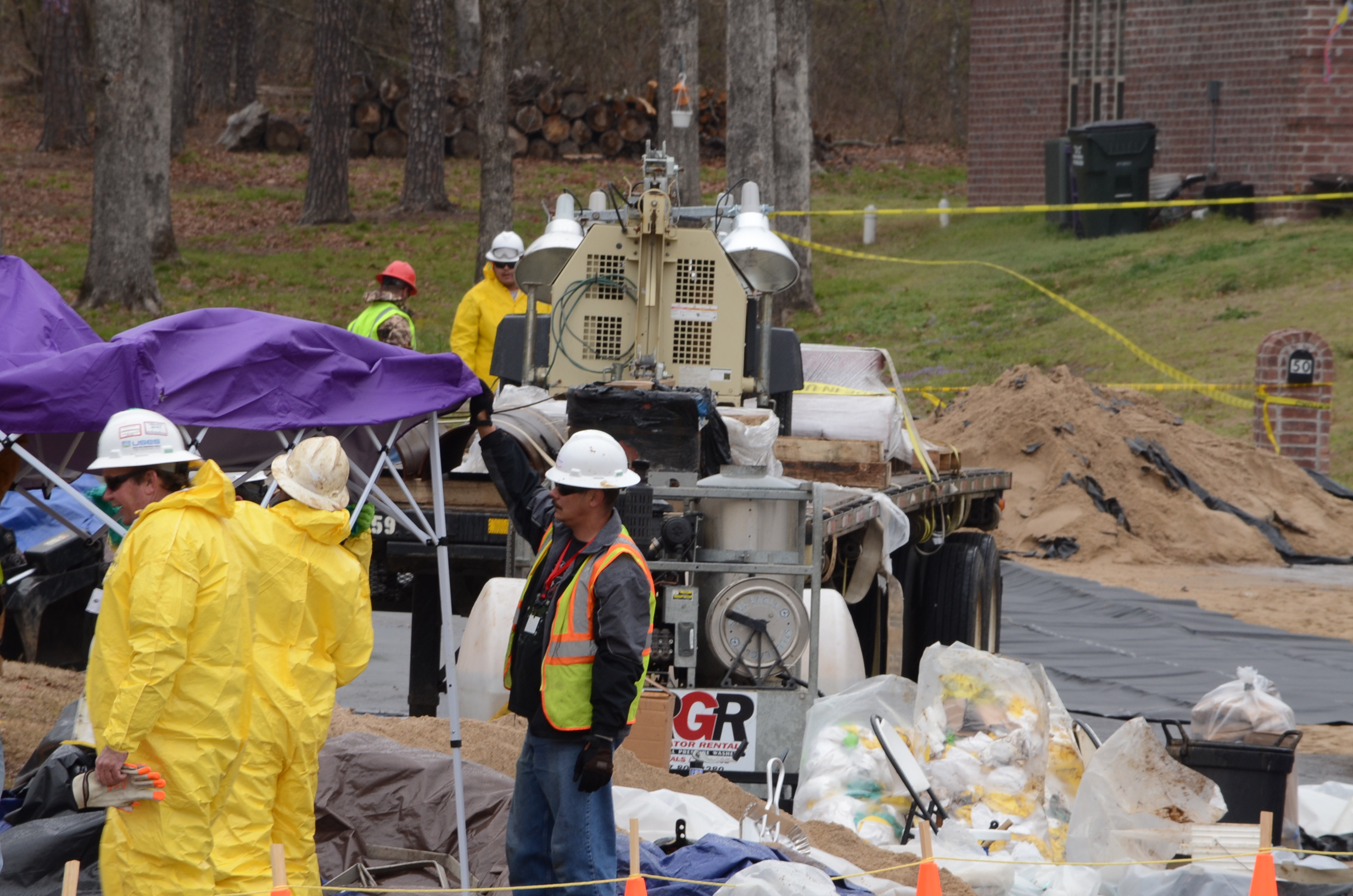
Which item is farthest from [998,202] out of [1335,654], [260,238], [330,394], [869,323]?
[330,394]

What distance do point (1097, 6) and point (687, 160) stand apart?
10628 millimetres

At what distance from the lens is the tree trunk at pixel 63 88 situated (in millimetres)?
31938

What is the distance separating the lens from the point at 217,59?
38531mm

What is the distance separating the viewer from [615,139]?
33938 mm

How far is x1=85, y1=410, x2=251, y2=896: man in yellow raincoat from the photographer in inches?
173

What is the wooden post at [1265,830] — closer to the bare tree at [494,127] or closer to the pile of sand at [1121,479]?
the pile of sand at [1121,479]

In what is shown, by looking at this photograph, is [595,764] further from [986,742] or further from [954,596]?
[954,596]

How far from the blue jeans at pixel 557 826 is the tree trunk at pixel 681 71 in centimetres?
1768

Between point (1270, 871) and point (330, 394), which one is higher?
point (330, 394)

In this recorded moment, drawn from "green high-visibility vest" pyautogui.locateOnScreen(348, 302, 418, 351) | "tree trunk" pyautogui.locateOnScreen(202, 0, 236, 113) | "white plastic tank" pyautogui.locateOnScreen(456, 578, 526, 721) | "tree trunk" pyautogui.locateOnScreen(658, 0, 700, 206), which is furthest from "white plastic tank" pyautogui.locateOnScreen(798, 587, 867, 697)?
"tree trunk" pyautogui.locateOnScreen(202, 0, 236, 113)

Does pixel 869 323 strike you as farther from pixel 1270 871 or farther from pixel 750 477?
pixel 1270 871

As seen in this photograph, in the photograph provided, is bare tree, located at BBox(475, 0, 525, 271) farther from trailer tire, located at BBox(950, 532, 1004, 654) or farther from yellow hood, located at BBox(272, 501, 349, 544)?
yellow hood, located at BBox(272, 501, 349, 544)

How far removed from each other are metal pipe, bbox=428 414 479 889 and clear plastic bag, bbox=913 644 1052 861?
1926mm

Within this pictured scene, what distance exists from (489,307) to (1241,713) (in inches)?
229
